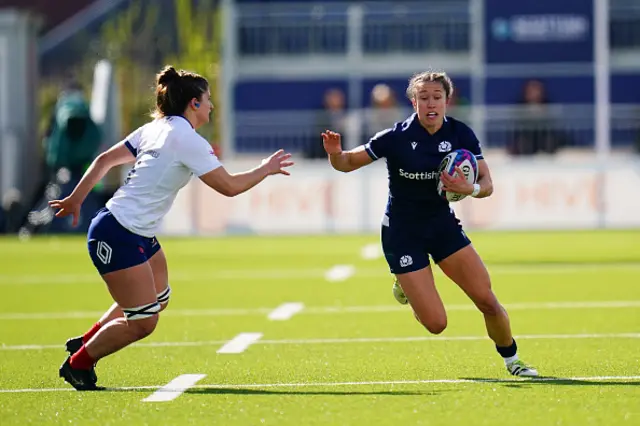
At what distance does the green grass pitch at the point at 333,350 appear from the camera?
7.72 meters

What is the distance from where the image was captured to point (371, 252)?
2167cm

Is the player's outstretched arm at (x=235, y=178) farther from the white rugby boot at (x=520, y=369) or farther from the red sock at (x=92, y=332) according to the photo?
the white rugby boot at (x=520, y=369)

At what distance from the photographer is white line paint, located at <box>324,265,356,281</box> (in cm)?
1731

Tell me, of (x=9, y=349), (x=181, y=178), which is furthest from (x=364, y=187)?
(x=181, y=178)

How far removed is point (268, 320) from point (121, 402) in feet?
15.7

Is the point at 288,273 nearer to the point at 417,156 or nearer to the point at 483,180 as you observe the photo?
the point at 417,156

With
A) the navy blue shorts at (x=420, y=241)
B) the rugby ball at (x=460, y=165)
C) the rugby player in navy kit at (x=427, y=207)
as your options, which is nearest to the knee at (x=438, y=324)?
the rugby player in navy kit at (x=427, y=207)

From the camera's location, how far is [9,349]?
11.1 metres

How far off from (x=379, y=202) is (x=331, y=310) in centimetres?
1311

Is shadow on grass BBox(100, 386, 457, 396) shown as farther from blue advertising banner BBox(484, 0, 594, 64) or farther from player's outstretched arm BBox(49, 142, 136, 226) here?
blue advertising banner BBox(484, 0, 594, 64)

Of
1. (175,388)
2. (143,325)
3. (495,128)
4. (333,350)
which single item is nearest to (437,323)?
(333,350)

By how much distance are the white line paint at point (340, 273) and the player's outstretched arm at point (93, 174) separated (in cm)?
822

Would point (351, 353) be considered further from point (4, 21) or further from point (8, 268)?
point (4, 21)

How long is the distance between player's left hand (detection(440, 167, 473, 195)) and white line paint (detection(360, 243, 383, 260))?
11.3 meters
